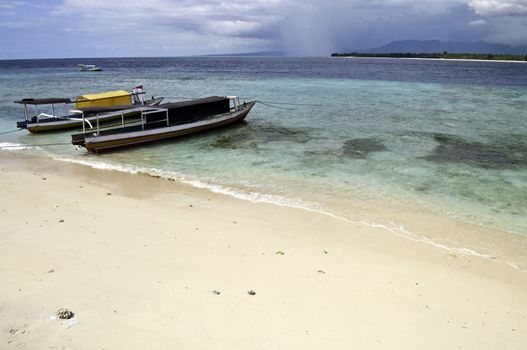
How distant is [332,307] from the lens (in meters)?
5.92

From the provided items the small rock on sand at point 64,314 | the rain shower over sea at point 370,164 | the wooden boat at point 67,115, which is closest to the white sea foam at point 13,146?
the rain shower over sea at point 370,164

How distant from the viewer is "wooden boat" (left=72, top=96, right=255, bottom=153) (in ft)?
57.1

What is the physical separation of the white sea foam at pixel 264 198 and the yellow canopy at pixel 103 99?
23.1 feet

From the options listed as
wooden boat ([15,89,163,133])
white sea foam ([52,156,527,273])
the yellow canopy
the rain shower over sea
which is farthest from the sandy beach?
the yellow canopy

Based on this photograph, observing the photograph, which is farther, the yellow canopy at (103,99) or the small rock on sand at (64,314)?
the yellow canopy at (103,99)

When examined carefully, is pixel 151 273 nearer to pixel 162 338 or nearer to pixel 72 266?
pixel 72 266

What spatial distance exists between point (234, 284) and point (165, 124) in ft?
50.7

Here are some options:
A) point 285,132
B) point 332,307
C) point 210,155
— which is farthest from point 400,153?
point 332,307

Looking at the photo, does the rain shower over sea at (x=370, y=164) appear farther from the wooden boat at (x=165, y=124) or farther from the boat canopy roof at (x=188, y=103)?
the boat canopy roof at (x=188, y=103)

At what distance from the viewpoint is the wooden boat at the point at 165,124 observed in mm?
17391

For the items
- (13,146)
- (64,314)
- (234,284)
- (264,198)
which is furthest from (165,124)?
(64,314)

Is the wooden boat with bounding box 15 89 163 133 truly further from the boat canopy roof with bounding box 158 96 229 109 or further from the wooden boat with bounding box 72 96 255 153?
the boat canopy roof with bounding box 158 96 229 109

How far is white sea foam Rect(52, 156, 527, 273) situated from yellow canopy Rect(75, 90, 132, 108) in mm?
7054

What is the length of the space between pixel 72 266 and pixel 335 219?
607 cm
